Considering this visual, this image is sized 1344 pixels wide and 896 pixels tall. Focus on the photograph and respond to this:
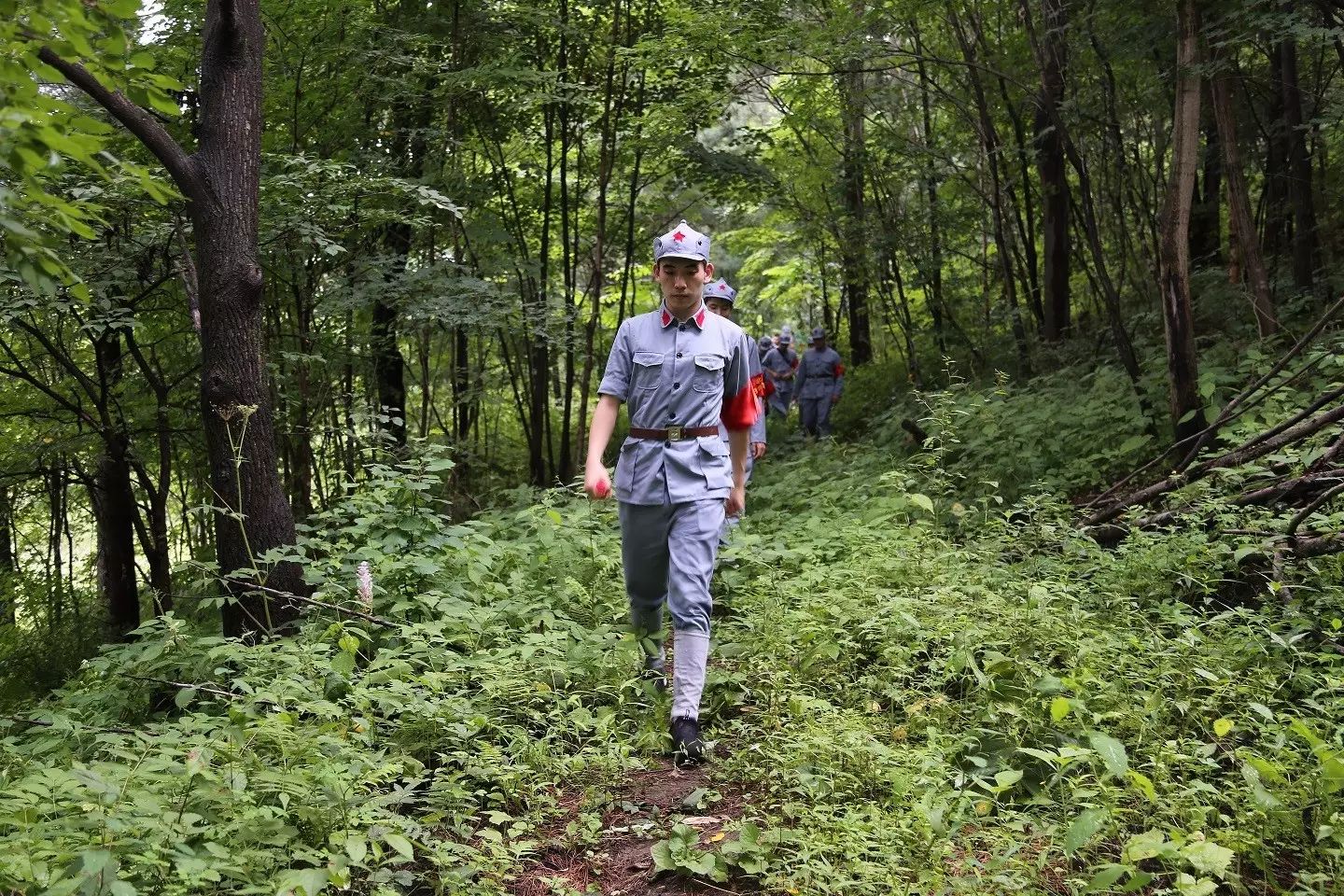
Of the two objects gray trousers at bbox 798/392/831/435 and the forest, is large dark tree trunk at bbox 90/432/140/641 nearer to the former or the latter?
the forest

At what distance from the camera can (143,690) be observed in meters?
5.16

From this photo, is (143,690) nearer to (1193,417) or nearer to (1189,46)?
(1193,417)

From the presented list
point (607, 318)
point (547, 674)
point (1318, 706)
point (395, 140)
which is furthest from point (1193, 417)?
point (607, 318)

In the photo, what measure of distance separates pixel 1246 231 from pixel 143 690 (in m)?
9.69

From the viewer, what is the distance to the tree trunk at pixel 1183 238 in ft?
25.6

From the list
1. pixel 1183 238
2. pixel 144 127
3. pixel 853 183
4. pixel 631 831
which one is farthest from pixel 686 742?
pixel 853 183

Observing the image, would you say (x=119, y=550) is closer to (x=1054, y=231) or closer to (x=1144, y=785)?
(x=1144, y=785)

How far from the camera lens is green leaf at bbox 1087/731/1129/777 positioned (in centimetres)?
342

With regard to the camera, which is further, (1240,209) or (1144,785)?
(1240,209)

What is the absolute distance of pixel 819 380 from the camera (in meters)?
15.7

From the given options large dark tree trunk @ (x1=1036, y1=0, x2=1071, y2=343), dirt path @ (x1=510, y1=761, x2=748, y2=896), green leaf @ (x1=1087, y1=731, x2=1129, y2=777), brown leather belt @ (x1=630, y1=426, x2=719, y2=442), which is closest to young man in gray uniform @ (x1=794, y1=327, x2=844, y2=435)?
large dark tree trunk @ (x1=1036, y1=0, x2=1071, y2=343)

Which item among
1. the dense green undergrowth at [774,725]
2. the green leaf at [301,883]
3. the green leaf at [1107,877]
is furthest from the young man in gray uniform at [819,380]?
the green leaf at [301,883]

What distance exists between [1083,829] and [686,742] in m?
1.80

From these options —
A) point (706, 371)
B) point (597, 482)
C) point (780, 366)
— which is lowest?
point (597, 482)
